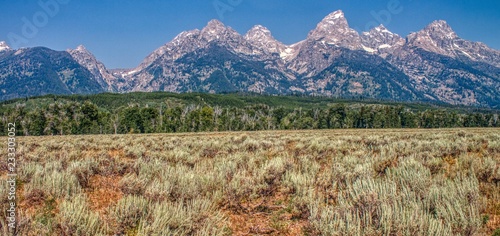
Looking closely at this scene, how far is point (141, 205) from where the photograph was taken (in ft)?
19.5

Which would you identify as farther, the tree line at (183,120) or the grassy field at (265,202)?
the tree line at (183,120)

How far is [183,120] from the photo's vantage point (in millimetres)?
119438

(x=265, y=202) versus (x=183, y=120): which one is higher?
(x=265, y=202)

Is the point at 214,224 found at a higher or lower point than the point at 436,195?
lower

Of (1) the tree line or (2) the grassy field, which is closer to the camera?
(2) the grassy field

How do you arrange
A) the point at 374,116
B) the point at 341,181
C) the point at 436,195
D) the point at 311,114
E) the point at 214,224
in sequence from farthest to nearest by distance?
the point at 311,114 → the point at 374,116 → the point at 341,181 → the point at 436,195 → the point at 214,224

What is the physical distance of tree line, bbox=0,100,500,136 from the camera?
352 ft

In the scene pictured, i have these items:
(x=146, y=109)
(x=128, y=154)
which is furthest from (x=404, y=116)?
(x=128, y=154)

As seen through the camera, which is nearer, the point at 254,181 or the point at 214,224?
the point at 214,224

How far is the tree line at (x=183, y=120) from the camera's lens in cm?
10719

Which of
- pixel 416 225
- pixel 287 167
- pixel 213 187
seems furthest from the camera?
pixel 287 167

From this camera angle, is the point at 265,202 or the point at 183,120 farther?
the point at 183,120

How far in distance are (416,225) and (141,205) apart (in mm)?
4824

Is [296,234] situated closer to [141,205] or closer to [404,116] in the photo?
[141,205]
